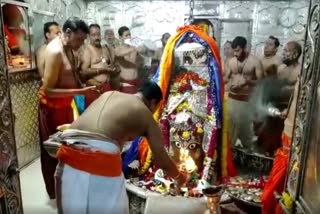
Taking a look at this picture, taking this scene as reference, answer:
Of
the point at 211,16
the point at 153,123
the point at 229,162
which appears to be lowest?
A: the point at 229,162

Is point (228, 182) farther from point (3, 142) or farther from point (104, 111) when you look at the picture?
point (3, 142)

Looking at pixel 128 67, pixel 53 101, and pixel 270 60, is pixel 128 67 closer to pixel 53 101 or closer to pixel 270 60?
pixel 270 60

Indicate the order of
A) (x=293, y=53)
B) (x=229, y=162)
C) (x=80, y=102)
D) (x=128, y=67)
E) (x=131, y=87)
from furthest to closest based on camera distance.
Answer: (x=128, y=67)
(x=131, y=87)
(x=293, y=53)
(x=80, y=102)
(x=229, y=162)

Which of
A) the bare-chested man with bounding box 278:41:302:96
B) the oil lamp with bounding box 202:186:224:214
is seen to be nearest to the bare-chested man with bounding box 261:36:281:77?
the bare-chested man with bounding box 278:41:302:96

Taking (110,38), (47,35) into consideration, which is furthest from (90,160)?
(110,38)

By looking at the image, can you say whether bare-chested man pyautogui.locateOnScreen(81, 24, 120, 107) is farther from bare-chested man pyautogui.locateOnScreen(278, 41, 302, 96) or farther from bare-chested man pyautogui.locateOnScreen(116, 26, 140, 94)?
bare-chested man pyautogui.locateOnScreen(278, 41, 302, 96)

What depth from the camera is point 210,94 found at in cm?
273

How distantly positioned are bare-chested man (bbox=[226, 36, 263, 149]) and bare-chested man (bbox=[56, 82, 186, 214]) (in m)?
2.20

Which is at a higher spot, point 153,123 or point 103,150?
point 153,123

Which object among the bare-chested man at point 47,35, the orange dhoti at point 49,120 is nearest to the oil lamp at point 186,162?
the orange dhoti at point 49,120

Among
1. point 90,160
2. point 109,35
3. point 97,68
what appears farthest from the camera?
point 109,35

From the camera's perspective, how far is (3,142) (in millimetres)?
1228

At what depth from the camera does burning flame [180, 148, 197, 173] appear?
2.69 meters

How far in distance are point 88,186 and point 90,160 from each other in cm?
15
